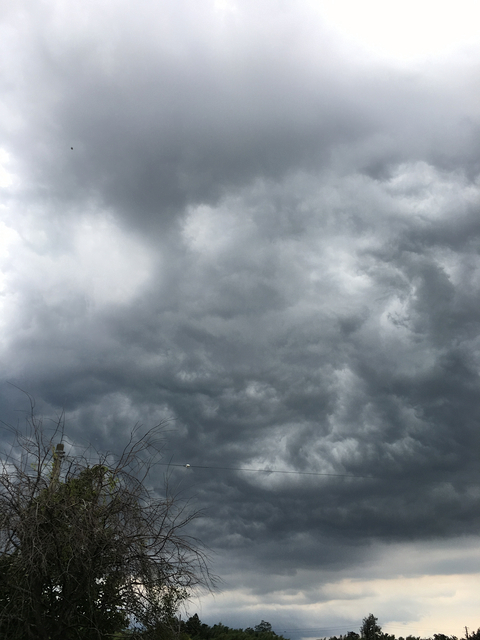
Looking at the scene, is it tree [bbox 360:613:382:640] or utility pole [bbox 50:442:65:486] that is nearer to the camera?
utility pole [bbox 50:442:65:486]

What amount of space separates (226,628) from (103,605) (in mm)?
25320

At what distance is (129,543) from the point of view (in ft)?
35.8

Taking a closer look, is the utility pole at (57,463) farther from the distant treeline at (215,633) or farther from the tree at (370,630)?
the tree at (370,630)

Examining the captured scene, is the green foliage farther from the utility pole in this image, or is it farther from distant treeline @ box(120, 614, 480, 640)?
the utility pole

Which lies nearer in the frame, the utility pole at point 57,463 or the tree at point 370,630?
the utility pole at point 57,463

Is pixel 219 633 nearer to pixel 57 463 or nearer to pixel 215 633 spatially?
pixel 215 633

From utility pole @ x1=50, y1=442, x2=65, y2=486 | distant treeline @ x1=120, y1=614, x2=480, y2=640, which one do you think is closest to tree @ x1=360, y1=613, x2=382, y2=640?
distant treeline @ x1=120, y1=614, x2=480, y2=640

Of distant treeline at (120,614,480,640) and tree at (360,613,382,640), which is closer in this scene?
distant treeline at (120,614,480,640)

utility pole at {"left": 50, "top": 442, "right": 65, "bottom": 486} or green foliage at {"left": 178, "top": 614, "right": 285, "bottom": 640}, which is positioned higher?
utility pole at {"left": 50, "top": 442, "right": 65, "bottom": 486}

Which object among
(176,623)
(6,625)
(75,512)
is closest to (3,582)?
(6,625)

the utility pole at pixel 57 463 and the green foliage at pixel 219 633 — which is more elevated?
the utility pole at pixel 57 463

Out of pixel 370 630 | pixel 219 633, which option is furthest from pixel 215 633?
pixel 370 630

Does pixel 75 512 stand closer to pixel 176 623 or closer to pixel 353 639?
pixel 176 623

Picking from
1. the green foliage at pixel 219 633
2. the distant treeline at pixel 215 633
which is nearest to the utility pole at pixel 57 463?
the distant treeline at pixel 215 633
